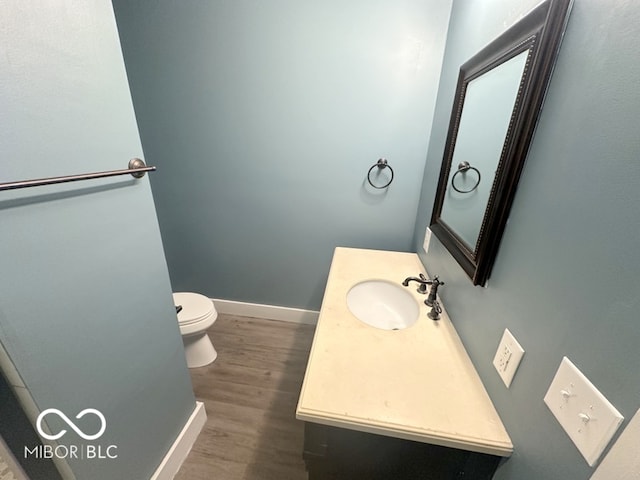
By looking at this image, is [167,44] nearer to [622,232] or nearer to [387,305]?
[387,305]

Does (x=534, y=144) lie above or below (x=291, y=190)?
above

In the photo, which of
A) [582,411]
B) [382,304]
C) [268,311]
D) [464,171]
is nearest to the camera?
[582,411]

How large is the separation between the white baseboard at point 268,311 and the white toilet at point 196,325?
16.6 inches

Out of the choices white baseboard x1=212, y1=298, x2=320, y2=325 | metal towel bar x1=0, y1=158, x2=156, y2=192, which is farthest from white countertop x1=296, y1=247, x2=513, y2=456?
white baseboard x1=212, y1=298, x2=320, y2=325

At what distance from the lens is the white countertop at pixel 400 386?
649mm

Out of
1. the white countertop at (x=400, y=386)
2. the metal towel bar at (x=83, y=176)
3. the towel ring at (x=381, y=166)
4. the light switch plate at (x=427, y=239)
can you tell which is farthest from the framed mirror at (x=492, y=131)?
the metal towel bar at (x=83, y=176)

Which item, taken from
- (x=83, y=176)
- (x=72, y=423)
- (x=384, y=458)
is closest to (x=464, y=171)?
(x=384, y=458)

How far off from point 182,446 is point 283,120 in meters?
1.86

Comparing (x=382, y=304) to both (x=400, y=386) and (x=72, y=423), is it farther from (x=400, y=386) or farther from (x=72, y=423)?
(x=72, y=423)

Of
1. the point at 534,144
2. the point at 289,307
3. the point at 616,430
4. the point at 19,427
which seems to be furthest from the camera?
the point at 289,307

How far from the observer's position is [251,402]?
154 centimetres

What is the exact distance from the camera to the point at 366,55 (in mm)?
1454

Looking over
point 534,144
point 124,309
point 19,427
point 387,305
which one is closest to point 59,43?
point 124,309

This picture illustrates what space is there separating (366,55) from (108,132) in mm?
1340
